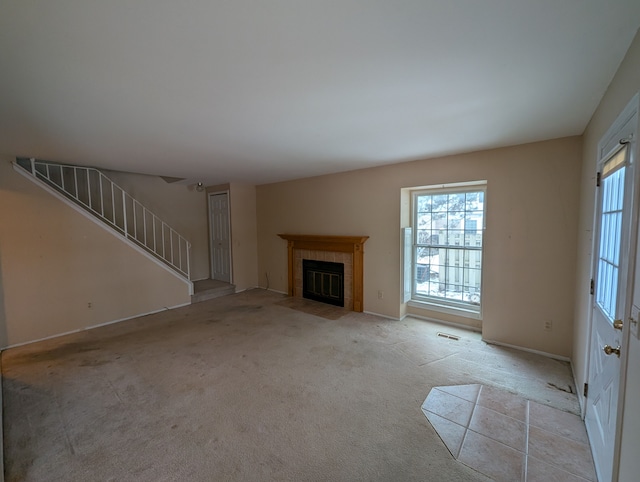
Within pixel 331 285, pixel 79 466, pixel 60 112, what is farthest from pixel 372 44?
pixel 331 285

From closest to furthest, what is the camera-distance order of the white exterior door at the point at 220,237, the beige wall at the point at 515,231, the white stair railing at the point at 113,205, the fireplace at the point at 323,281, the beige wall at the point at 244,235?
the beige wall at the point at 515,231, the white stair railing at the point at 113,205, the fireplace at the point at 323,281, the beige wall at the point at 244,235, the white exterior door at the point at 220,237

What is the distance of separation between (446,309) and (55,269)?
5.67 m

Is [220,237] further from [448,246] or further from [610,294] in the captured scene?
[610,294]

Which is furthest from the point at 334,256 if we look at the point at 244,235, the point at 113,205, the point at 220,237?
the point at 113,205

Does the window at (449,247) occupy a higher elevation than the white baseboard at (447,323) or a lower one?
higher

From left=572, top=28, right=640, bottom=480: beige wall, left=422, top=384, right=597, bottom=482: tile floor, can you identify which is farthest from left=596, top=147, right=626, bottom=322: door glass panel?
left=422, top=384, right=597, bottom=482: tile floor

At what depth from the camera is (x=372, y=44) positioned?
1.35m

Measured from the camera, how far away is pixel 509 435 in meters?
1.96

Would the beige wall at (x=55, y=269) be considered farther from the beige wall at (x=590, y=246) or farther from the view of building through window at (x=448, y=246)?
the beige wall at (x=590, y=246)

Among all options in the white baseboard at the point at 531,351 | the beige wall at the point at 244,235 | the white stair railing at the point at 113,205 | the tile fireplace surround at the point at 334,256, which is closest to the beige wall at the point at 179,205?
the white stair railing at the point at 113,205

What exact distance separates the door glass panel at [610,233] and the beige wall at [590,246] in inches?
11.3

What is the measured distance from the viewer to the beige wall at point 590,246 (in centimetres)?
114

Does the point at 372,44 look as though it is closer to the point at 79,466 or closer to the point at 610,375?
the point at 610,375

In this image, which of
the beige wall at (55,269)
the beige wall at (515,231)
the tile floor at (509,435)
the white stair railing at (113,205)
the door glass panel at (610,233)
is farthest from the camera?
the white stair railing at (113,205)
